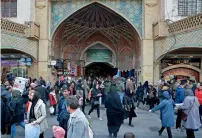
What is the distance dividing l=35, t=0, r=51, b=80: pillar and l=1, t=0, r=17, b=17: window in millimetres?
1450

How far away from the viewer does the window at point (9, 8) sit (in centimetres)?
1731

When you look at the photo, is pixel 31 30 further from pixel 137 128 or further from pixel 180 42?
pixel 137 128

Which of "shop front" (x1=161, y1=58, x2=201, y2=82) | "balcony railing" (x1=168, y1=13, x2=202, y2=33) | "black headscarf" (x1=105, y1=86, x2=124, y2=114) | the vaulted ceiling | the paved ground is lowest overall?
the paved ground

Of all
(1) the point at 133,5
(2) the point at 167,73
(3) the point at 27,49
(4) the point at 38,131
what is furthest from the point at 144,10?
(4) the point at 38,131

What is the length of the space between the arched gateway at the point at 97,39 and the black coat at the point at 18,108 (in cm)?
1201

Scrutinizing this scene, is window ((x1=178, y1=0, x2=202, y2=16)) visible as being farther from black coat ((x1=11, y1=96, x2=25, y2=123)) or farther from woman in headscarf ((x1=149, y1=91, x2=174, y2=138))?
black coat ((x1=11, y1=96, x2=25, y2=123))

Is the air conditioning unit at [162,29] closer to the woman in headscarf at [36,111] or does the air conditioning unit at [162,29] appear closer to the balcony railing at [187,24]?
the balcony railing at [187,24]

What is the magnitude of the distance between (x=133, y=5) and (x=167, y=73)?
4.96m

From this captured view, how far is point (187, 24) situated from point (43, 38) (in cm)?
871

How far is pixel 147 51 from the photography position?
1686cm

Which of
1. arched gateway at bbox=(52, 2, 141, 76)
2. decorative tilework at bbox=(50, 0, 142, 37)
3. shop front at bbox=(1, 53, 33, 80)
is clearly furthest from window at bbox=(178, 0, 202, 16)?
shop front at bbox=(1, 53, 33, 80)

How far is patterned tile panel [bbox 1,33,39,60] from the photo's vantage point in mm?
14461

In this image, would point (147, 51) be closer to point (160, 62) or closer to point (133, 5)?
point (160, 62)

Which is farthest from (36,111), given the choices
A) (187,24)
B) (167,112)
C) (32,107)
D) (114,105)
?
(187,24)
